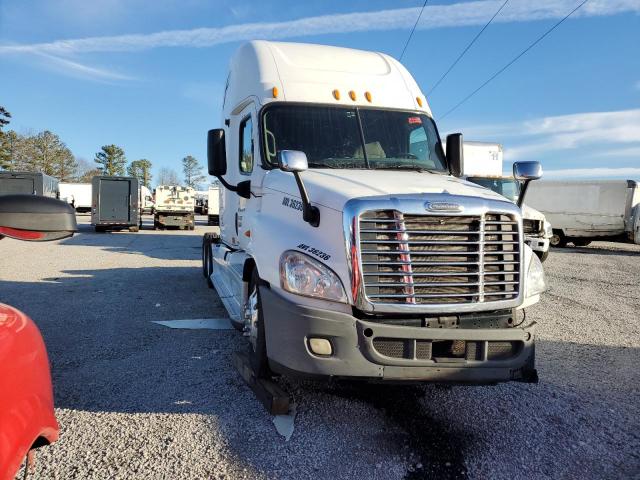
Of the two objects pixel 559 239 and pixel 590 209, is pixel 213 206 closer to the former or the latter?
pixel 559 239

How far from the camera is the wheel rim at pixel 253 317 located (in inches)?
157

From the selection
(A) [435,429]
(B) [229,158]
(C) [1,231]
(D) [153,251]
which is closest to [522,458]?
(A) [435,429]

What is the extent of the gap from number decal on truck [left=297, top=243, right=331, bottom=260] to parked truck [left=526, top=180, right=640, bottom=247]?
2008 cm

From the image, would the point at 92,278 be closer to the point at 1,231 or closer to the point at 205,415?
the point at 205,415

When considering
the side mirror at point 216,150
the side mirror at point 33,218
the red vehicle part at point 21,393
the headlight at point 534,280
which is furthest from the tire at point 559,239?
the side mirror at point 33,218

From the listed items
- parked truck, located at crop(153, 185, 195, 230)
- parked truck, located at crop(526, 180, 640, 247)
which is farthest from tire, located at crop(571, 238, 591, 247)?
parked truck, located at crop(153, 185, 195, 230)

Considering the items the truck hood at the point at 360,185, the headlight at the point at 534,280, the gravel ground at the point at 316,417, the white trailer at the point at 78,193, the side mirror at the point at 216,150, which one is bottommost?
the gravel ground at the point at 316,417

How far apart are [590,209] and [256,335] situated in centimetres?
2043

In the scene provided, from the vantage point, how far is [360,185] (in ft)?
12.0

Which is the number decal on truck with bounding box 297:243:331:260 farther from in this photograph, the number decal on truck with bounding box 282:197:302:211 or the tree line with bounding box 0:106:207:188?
the tree line with bounding box 0:106:207:188

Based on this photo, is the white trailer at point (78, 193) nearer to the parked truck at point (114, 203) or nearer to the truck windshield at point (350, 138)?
the parked truck at point (114, 203)

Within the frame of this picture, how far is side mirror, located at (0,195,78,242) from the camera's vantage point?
163 cm

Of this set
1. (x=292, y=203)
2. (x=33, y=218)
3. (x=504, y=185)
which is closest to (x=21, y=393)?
(x=33, y=218)

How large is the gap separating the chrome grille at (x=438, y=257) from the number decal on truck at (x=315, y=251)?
9.8 inches
